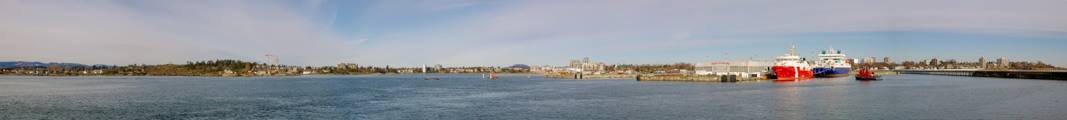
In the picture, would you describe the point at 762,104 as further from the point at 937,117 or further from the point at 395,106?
the point at 395,106

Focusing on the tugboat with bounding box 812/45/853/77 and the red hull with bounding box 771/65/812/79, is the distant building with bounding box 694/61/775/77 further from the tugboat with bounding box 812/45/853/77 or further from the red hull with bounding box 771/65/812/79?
the tugboat with bounding box 812/45/853/77

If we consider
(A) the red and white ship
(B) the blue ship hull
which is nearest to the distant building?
(A) the red and white ship

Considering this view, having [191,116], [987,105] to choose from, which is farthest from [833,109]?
[191,116]

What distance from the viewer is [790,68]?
12475cm

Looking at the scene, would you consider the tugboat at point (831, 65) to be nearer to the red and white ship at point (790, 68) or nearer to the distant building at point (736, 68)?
the red and white ship at point (790, 68)

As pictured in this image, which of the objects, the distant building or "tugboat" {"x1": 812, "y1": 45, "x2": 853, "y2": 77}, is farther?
"tugboat" {"x1": 812, "y1": 45, "x2": 853, "y2": 77}

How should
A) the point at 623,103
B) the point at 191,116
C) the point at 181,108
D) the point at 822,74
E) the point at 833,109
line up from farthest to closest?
the point at 822,74 → the point at 623,103 → the point at 181,108 → the point at 833,109 → the point at 191,116

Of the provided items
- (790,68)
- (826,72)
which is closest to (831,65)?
(826,72)

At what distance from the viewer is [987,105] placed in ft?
142

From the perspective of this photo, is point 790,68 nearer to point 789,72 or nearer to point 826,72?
point 789,72

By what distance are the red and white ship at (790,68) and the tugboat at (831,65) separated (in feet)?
16.8

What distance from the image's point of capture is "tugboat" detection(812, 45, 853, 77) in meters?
149

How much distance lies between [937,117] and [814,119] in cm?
725

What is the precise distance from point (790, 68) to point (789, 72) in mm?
2333
